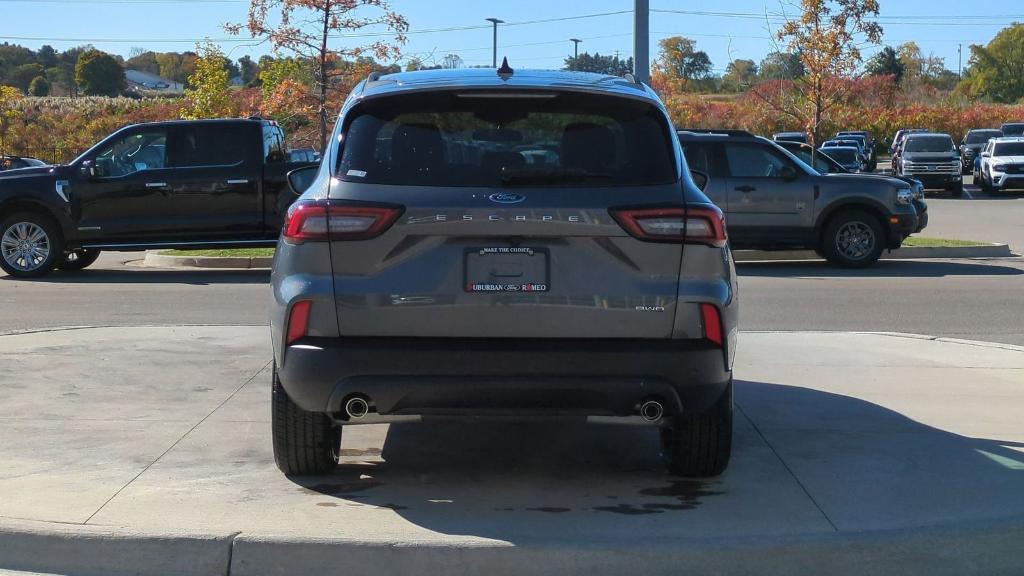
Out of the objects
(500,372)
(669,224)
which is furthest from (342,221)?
(669,224)

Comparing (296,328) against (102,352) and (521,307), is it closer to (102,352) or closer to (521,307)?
(521,307)

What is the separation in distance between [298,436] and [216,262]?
38.6ft

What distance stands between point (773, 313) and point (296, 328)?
8.07m

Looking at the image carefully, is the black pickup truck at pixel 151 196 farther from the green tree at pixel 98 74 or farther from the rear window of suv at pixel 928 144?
the green tree at pixel 98 74

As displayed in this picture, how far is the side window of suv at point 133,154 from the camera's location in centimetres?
1594

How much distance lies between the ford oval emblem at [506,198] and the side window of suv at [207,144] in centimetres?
1149

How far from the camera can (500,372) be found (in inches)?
199

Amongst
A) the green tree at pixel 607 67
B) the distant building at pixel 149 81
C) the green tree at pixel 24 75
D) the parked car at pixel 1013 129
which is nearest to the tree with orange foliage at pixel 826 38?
the green tree at pixel 607 67

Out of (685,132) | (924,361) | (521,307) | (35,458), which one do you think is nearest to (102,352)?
(35,458)

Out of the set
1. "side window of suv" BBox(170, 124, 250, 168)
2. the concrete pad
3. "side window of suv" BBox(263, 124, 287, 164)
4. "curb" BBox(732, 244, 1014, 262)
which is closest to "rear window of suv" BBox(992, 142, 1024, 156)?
"curb" BBox(732, 244, 1014, 262)

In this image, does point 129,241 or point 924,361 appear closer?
point 924,361

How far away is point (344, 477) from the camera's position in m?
5.93

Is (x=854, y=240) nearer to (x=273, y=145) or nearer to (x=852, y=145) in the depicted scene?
(x=273, y=145)

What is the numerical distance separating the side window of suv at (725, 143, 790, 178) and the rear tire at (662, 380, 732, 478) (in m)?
11.7
